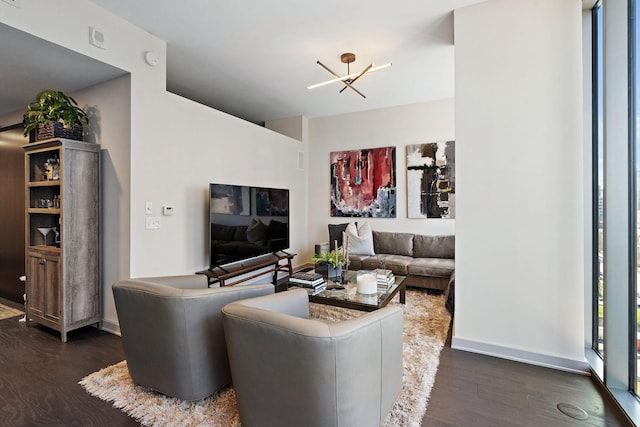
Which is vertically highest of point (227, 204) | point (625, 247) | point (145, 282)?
point (227, 204)

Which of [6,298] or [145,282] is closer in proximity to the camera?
[145,282]

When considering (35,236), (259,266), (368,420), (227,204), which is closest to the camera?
(368,420)

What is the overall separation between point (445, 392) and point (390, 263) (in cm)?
250

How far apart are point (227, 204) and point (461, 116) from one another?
2.71 meters

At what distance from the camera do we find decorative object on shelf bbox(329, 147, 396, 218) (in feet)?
17.5

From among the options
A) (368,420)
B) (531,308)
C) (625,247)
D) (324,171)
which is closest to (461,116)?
(625,247)

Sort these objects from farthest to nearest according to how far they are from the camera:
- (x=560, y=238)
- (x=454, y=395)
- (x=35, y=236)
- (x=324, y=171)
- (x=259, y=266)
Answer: (x=324, y=171) → (x=259, y=266) → (x=35, y=236) → (x=560, y=238) → (x=454, y=395)

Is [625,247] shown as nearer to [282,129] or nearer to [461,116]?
[461,116]

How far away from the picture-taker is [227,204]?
381cm

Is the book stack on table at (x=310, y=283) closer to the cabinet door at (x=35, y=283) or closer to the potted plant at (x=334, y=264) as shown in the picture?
the potted plant at (x=334, y=264)

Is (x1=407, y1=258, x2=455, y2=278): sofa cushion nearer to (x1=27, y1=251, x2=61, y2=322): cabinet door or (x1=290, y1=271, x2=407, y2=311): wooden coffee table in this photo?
(x1=290, y1=271, x2=407, y2=311): wooden coffee table

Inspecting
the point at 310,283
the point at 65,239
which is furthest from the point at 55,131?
the point at 310,283

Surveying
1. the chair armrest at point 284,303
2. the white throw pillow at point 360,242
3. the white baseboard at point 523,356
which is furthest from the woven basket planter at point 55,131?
the white baseboard at point 523,356

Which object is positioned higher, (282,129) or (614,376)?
(282,129)
